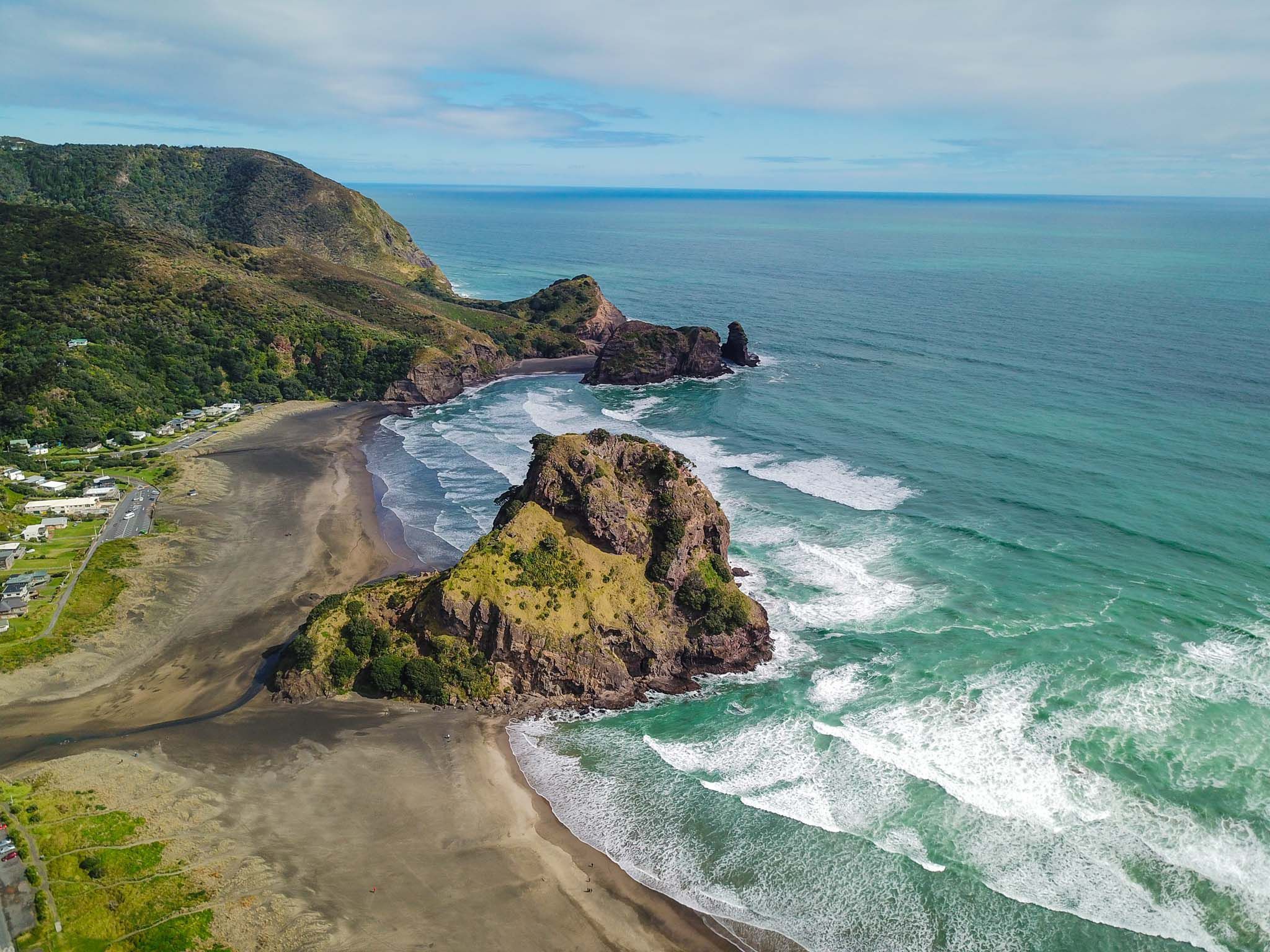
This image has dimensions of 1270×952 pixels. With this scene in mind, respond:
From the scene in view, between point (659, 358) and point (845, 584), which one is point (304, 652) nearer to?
point (845, 584)

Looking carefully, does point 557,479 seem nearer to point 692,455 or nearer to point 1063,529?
point 692,455

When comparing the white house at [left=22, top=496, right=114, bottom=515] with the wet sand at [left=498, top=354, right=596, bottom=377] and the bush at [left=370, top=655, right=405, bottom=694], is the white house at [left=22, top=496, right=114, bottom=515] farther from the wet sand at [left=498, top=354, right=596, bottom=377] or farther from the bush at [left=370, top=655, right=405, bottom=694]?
the wet sand at [left=498, top=354, right=596, bottom=377]

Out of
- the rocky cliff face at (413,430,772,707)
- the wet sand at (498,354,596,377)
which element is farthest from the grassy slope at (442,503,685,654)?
the wet sand at (498,354,596,377)

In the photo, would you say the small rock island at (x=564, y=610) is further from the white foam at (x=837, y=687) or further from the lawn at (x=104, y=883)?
the lawn at (x=104, y=883)

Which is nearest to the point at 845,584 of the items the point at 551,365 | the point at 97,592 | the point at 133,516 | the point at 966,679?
the point at 966,679

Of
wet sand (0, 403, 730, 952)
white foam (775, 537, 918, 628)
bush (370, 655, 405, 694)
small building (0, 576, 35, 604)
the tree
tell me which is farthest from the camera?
white foam (775, 537, 918, 628)

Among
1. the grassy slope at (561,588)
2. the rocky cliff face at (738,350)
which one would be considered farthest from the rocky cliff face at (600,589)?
the rocky cliff face at (738,350)
